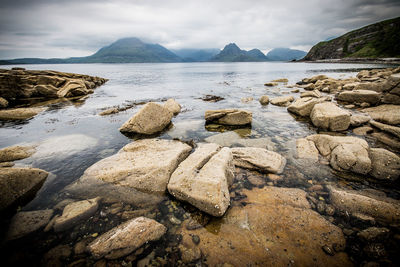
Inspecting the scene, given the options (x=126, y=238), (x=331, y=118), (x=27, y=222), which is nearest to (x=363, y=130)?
(x=331, y=118)

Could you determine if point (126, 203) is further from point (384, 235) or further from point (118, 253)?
point (384, 235)

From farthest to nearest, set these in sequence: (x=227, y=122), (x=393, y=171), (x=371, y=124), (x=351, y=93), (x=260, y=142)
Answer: (x=351, y=93) < (x=227, y=122) < (x=371, y=124) < (x=260, y=142) < (x=393, y=171)

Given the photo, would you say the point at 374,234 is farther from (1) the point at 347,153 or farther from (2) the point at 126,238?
(2) the point at 126,238

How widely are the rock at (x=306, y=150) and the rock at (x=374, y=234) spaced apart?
3087 mm

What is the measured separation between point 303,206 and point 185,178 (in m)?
3.39

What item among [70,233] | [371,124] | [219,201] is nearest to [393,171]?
[371,124]

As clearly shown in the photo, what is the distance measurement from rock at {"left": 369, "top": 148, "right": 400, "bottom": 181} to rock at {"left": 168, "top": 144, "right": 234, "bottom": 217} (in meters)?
4.80

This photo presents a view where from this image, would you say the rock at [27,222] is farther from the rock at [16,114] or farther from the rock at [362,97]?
the rock at [362,97]

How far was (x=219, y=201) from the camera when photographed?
4160 mm

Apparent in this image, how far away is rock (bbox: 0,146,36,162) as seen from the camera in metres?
6.78

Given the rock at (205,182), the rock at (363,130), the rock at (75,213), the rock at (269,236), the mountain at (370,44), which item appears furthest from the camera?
the mountain at (370,44)

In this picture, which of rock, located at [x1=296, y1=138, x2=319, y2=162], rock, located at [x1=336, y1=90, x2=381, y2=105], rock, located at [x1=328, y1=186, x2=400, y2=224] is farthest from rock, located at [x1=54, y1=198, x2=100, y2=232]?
rock, located at [x1=336, y1=90, x2=381, y2=105]

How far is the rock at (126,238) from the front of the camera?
11.4 feet

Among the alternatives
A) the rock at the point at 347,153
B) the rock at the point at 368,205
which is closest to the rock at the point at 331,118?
the rock at the point at 347,153
